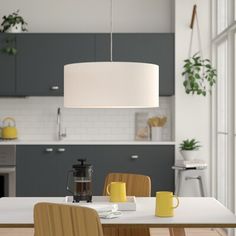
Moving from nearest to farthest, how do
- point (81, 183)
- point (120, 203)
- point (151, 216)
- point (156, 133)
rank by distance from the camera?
point (151, 216), point (120, 203), point (81, 183), point (156, 133)

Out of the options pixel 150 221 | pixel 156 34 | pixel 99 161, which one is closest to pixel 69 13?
pixel 156 34

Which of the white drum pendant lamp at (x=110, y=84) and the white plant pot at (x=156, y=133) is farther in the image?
the white plant pot at (x=156, y=133)

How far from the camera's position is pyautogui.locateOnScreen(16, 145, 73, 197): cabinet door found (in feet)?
21.3

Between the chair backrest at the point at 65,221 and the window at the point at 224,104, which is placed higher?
the window at the point at 224,104

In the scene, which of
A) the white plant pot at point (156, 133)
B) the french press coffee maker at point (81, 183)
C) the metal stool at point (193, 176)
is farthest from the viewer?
the white plant pot at point (156, 133)

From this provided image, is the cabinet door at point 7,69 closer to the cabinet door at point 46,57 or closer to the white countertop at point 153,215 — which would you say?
the cabinet door at point 46,57

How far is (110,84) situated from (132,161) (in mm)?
3501

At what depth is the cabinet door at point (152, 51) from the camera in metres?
6.66

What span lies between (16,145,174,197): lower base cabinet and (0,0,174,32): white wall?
1529 millimetres

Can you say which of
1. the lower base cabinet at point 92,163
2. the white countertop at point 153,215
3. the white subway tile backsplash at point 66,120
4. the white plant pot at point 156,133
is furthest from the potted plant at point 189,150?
the white countertop at point 153,215

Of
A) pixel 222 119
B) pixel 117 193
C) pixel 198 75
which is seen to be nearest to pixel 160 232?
pixel 222 119

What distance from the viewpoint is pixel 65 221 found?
256 centimetres

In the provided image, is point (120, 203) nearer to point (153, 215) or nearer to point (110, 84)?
point (153, 215)

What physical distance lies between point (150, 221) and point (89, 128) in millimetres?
4194
